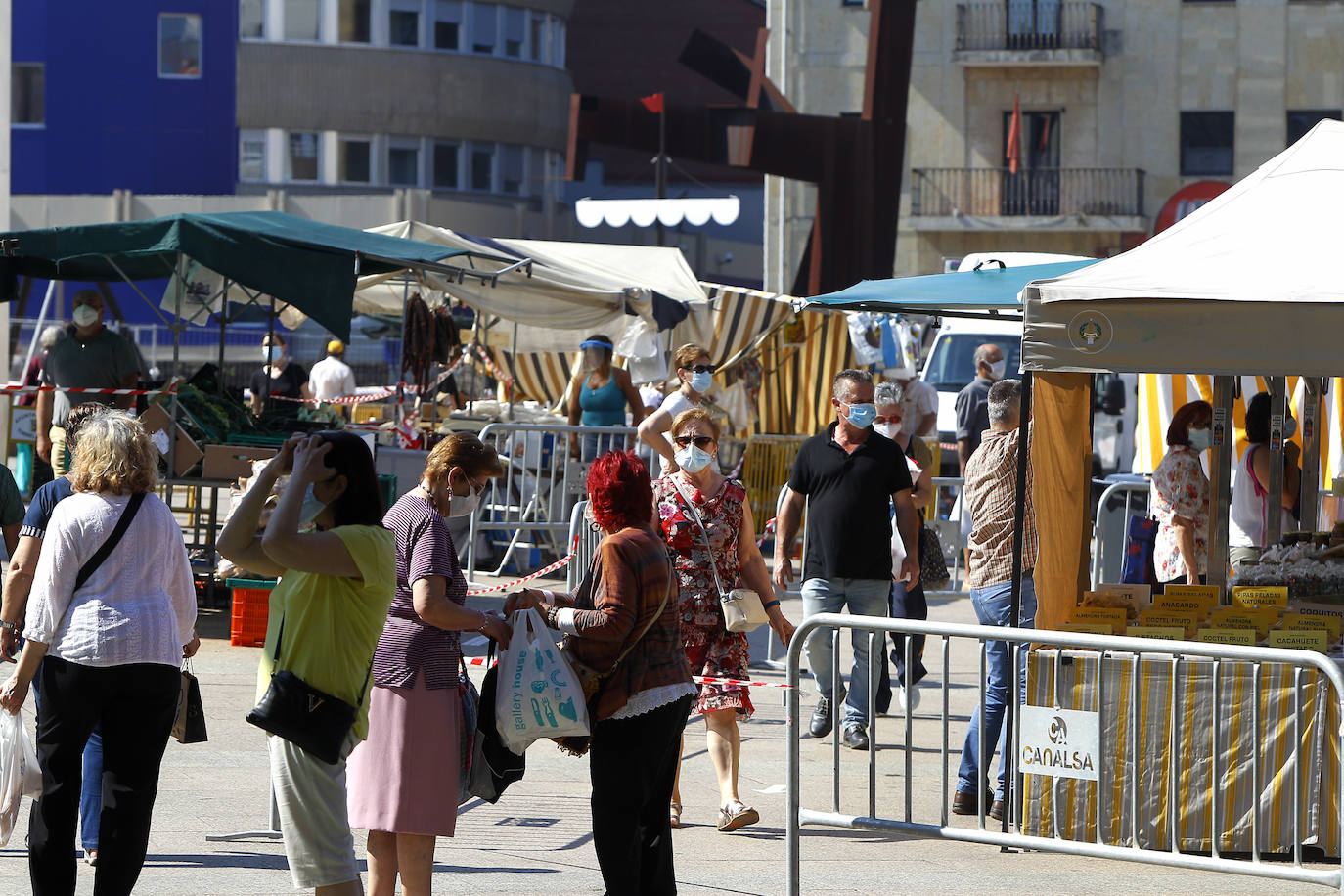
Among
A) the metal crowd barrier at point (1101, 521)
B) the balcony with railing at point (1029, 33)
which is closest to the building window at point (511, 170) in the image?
the balcony with railing at point (1029, 33)

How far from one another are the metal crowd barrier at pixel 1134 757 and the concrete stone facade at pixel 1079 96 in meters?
35.9

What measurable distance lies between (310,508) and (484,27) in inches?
1621

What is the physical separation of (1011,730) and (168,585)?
2.82 meters

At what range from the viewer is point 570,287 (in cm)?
1562

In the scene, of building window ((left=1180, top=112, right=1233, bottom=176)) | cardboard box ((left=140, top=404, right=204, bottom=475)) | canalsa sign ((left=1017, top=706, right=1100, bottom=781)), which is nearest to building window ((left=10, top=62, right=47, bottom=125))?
building window ((left=1180, top=112, right=1233, bottom=176))

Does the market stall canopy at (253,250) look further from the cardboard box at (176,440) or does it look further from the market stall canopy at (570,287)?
the market stall canopy at (570,287)

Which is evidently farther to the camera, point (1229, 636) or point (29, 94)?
point (29, 94)

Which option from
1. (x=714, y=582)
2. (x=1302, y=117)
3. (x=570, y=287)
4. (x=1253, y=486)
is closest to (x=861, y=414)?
(x=714, y=582)

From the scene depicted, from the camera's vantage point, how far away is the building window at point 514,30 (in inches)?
1786

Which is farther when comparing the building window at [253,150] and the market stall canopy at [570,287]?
the building window at [253,150]

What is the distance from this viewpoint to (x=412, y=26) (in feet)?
144

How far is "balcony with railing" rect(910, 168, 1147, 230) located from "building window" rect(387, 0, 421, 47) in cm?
1260

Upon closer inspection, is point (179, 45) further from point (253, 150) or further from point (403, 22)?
point (403, 22)

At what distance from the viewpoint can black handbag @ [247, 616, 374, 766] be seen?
5.19m
